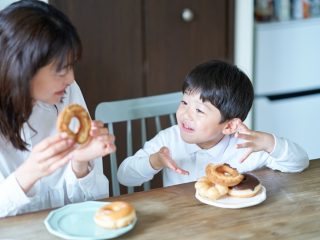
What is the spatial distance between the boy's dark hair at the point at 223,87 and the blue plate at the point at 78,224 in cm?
49

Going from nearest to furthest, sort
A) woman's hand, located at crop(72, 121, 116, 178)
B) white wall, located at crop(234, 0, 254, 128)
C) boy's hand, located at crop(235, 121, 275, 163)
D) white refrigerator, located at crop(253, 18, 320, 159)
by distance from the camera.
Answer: woman's hand, located at crop(72, 121, 116, 178)
boy's hand, located at crop(235, 121, 275, 163)
white wall, located at crop(234, 0, 254, 128)
white refrigerator, located at crop(253, 18, 320, 159)

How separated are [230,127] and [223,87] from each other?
Answer: 115mm

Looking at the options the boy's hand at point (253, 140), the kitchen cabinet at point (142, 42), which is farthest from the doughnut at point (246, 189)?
the kitchen cabinet at point (142, 42)

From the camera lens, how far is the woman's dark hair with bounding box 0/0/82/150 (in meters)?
1.36

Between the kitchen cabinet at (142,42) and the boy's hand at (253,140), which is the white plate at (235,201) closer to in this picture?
the boy's hand at (253,140)

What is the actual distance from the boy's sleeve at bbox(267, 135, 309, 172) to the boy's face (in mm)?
191

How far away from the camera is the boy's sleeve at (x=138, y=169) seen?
5.65 feet

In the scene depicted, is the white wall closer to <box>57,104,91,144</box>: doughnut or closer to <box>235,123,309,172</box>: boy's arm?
<box>235,123,309,172</box>: boy's arm

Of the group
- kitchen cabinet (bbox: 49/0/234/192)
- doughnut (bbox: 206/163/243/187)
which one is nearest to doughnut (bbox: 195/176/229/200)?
doughnut (bbox: 206/163/243/187)

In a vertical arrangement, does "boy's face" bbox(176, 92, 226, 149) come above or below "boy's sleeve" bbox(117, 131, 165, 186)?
above

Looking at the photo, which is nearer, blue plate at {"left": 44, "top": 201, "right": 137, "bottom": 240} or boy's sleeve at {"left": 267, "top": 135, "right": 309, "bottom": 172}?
blue plate at {"left": 44, "top": 201, "right": 137, "bottom": 240}

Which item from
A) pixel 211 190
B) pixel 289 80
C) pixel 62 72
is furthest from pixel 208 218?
pixel 289 80

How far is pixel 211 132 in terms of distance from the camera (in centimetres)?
176

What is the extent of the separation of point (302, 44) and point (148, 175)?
5.67 feet
